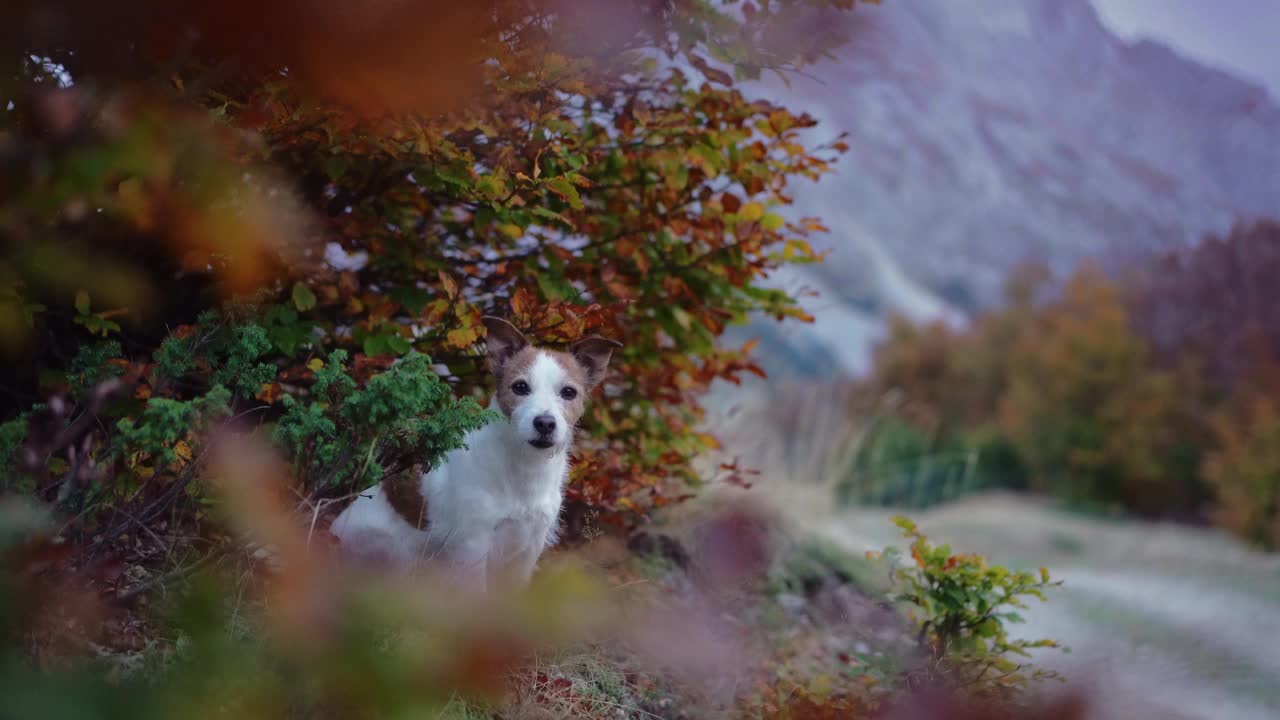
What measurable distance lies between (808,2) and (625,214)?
0.99 m

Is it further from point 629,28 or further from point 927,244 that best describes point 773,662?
point 927,244

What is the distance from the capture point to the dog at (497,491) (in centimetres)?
272

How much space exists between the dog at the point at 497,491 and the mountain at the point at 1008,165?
7.18 metres

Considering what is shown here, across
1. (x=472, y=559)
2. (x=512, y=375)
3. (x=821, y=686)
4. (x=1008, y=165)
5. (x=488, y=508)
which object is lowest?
(x=821, y=686)

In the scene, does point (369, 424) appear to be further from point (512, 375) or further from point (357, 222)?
point (357, 222)

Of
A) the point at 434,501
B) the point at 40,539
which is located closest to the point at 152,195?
the point at 40,539

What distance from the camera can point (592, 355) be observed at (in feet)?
9.51

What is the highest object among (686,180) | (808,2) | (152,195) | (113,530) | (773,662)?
(808,2)

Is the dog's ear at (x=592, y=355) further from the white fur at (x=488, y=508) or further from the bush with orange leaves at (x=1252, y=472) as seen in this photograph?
the bush with orange leaves at (x=1252, y=472)

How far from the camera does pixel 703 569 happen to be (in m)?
4.04

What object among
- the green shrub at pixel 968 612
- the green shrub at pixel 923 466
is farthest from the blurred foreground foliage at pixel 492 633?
the green shrub at pixel 923 466

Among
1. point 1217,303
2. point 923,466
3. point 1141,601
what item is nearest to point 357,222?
point 1141,601

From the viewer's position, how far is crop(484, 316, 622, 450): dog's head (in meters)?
2.59

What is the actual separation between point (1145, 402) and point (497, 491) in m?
7.59
